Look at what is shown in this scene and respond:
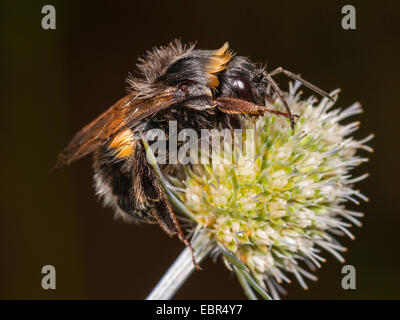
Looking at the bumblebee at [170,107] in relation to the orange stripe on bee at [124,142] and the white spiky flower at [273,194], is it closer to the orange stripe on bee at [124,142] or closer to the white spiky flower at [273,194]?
the orange stripe on bee at [124,142]

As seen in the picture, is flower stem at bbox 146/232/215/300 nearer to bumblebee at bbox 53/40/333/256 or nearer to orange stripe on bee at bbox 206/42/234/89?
bumblebee at bbox 53/40/333/256

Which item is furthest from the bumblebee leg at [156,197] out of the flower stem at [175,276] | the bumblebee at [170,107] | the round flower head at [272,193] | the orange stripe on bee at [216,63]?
the orange stripe on bee at [216,63]

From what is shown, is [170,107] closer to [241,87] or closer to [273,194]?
[241,87]

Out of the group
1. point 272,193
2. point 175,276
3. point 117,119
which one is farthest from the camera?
point 272,193

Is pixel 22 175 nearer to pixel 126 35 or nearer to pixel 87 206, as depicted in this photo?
pixel 87 206

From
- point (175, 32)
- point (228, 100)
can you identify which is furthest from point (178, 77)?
point (175, 32)

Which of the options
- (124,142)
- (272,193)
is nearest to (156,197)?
(124,142)

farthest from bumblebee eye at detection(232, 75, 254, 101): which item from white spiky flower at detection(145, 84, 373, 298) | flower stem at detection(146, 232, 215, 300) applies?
flower stem at detection(146, 232, 215, 300)
